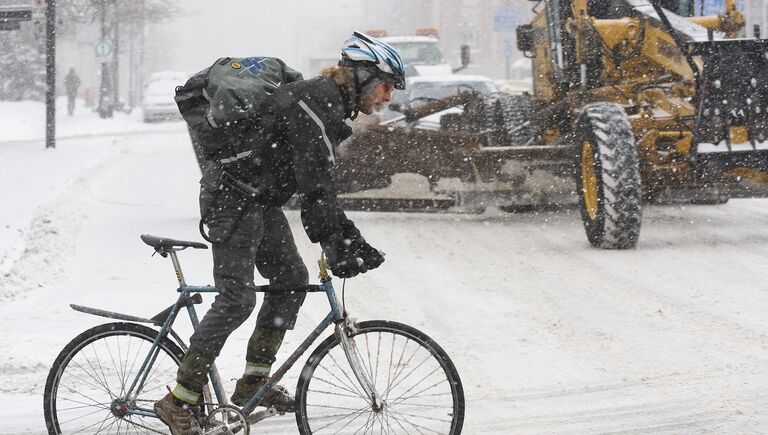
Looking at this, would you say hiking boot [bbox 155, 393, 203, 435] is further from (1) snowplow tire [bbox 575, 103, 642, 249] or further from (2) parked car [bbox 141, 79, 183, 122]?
(2) parked car [bbox 141, 79, 183, 122]

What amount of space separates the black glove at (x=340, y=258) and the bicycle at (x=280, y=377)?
0.26 m

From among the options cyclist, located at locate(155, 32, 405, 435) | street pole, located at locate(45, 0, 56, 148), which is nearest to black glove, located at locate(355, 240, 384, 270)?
cyclist, located at locate(155, 32, 405, 435)

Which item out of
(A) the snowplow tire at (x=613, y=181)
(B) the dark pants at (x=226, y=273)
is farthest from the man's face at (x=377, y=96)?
(A) the snowplow tire at (x=613, y=181)

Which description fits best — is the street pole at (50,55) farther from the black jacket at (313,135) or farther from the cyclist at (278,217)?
the black jacket at (313,135)

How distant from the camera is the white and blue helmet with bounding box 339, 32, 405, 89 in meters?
4.42

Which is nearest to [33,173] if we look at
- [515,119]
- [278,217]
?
[515,119]

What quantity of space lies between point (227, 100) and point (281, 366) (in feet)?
3.58

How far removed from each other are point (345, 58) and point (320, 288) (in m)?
0.92

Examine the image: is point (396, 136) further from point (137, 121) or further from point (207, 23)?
point (207, 23)

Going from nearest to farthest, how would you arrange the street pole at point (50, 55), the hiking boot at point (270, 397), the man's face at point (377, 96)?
the man's face at point (377, 96), the hiking boot at point (270, 397), the street pole at point (50, 55)

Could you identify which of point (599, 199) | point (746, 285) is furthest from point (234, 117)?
point (599, 199)

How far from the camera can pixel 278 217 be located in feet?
16.0

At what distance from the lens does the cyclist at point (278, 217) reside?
4383 millimetres

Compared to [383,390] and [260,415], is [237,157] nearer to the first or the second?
[260,415]
